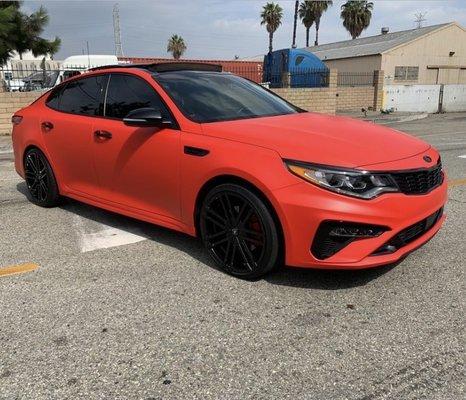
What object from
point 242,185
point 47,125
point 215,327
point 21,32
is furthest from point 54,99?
point 21,32

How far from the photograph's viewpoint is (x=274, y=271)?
3.70 meters

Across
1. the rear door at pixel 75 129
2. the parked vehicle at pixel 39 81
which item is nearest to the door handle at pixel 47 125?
the rear door at pixel 75 129

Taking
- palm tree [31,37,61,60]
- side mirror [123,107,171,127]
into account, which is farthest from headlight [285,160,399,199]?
palm tree [31,37,61,60]

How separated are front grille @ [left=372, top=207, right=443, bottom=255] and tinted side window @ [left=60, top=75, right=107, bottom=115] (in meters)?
2.97

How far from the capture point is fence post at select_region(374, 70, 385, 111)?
82.9 feet

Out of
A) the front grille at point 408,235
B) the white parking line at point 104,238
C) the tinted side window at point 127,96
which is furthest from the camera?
the white parking line at point 104,238

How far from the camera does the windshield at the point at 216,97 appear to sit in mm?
4195

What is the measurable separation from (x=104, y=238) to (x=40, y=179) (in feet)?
4.79

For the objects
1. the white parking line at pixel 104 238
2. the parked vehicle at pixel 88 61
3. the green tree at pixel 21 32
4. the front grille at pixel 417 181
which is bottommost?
the white parking line at pixel 104 238

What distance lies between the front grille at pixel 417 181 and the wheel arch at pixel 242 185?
839mm

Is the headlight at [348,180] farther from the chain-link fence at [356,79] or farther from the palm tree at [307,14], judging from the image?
the palm tree at [307,14]

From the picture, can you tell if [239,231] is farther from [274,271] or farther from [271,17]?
[271,17]

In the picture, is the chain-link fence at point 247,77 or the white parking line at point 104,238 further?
the chain-link fence at point 247,77

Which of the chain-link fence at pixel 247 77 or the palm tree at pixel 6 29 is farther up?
the palm tree at pixel 6 29
